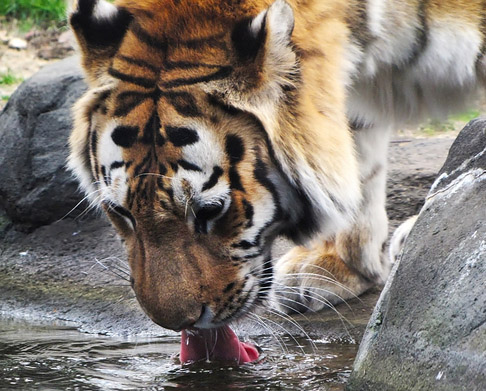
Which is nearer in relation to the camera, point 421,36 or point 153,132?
point 153,132

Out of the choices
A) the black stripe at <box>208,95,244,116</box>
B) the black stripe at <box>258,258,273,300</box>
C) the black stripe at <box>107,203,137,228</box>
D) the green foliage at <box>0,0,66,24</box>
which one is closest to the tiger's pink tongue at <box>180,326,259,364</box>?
the black stripe at <box>258,258,273,300</box>

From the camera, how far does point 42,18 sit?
778cm

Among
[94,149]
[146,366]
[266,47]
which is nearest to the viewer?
[266,47]

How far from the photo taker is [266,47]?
2.52 metres

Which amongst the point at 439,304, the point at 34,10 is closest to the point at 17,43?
the point at 34,10

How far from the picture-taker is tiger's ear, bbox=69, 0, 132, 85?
105 inches

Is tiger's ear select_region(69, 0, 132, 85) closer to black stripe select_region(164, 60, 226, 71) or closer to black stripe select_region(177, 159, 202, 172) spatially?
black stripe select_region(164, 60, 226, 71)

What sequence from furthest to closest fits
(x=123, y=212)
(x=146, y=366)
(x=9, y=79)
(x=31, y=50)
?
(x=31, y=50)
(x=9, y=79)
(x=146, y=366)
(x=123, y=212)

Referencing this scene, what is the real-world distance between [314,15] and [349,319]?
1.21 meters

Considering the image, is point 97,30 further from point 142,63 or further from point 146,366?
point 146,366

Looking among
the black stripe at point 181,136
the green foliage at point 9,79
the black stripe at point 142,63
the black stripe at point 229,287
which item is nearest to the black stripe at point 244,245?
the black stripe at point 229,287

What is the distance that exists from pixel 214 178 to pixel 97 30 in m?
0.59

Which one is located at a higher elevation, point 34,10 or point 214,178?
point 34,10

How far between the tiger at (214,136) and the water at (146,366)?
23 cm
